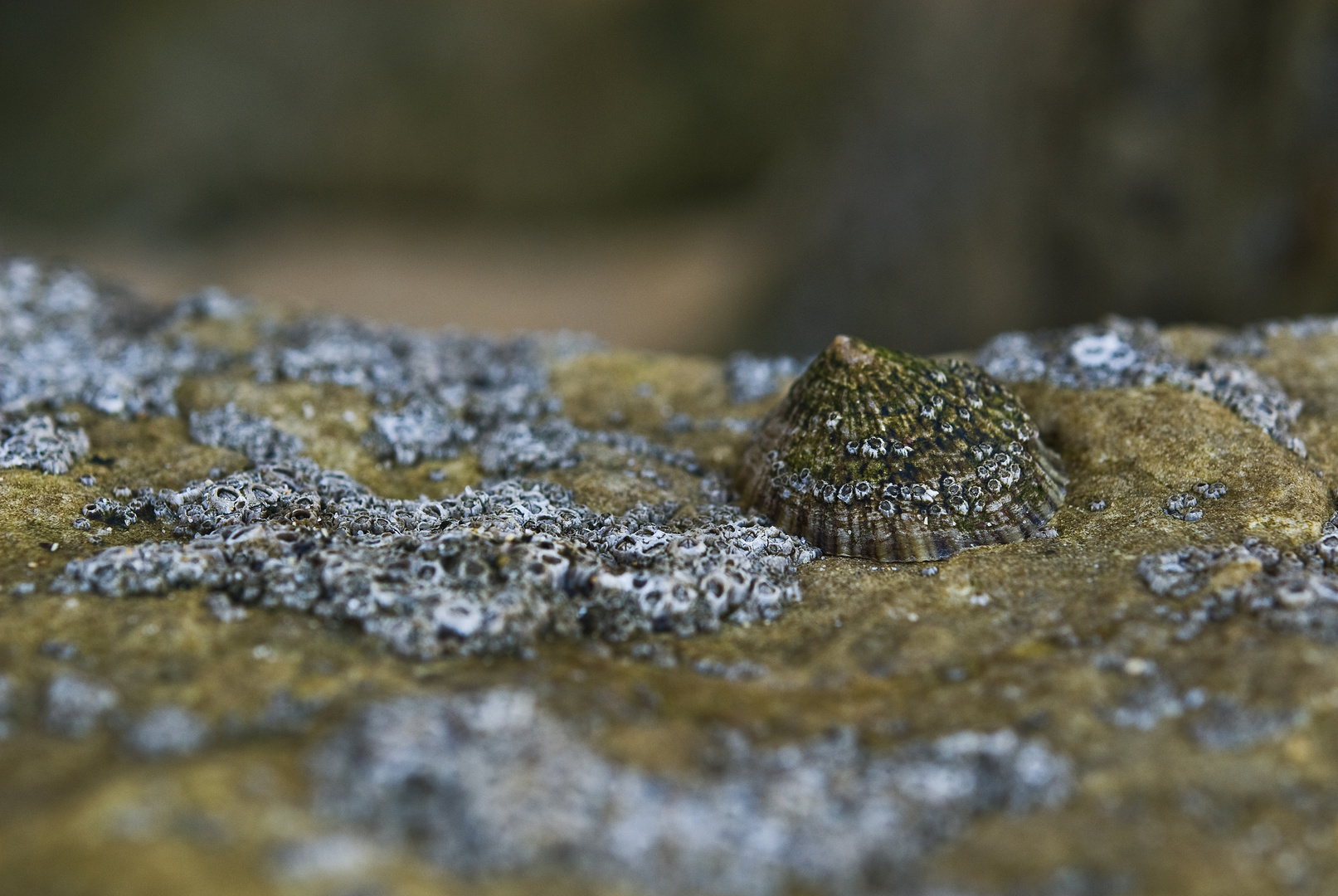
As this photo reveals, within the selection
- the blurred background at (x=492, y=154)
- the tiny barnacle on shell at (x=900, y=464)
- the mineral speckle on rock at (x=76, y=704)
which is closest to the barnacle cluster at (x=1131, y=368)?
the tiny barnacle on shell at (x=900, y=464)

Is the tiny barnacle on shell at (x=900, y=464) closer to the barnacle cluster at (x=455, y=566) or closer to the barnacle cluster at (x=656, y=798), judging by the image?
the barnacle cluster at (x=455, y=566)

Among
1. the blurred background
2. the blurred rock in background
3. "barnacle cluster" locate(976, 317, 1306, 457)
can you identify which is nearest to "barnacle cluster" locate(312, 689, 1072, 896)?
"barnacle cluster" locate(976, 317, 1306, 457)

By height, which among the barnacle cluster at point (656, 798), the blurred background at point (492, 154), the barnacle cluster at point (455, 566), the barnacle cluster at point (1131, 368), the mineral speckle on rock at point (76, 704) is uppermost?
the blurred background at point (492, 154)

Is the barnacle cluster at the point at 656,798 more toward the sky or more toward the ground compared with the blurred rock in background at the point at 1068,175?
more toward the ground

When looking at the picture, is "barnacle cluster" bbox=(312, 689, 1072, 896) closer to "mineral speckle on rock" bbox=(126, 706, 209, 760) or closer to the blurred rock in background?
"mineral speckle on rock" bbox=(126, 706, 209, 760)

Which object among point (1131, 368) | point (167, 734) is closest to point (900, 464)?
point (1131, 368)

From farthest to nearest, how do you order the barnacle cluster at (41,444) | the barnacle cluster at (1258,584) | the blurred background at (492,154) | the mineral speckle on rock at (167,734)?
the blurred background at (492,154) < the barnacle cluster at (41,444) < the barnacle cluster at (1258,584) < the mineral speckle on rock at (167,734)

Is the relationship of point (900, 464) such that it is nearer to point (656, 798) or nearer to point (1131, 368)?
point (1131, 368)
